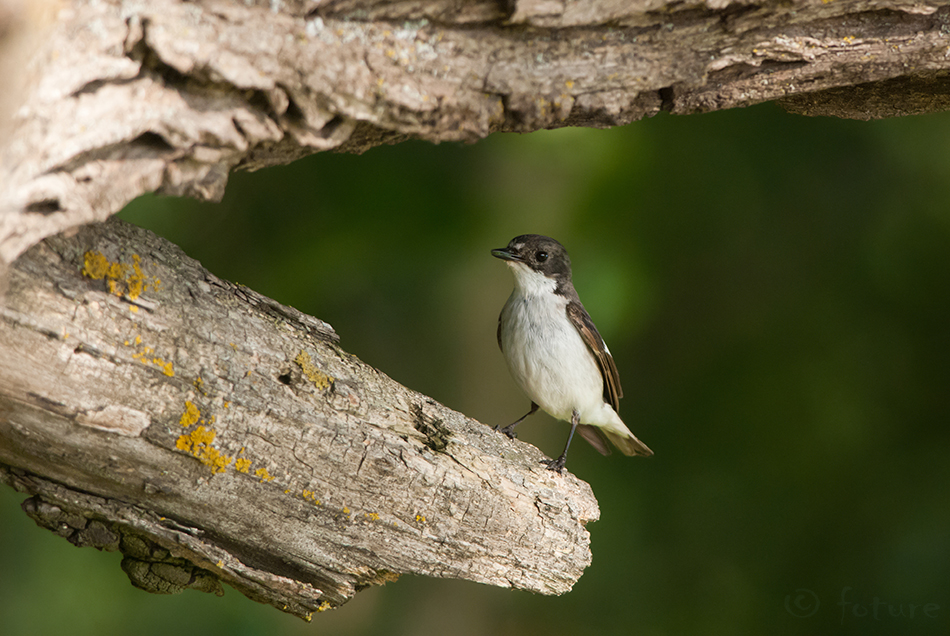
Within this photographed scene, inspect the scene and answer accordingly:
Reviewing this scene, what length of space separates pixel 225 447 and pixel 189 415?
0.16m

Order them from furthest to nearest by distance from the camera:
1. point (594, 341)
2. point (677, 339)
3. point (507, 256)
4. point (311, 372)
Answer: point (677, 339) → point (594, 341) → point (507, 256) → point (311, 372)

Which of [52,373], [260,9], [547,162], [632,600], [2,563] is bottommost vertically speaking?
[2,563]

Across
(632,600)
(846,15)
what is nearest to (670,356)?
(632,600)

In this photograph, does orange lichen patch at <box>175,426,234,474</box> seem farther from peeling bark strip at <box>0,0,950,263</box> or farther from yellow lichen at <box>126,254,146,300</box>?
peeling bark strip at <box>0,0,950,263</box>

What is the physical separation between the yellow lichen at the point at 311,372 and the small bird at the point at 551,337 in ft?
6.20

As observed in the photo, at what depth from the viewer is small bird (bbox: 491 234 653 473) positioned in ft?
14.6

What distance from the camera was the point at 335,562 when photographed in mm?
2725

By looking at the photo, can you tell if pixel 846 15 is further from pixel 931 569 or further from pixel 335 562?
pixel 931 569

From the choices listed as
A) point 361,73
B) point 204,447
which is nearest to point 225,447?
point 204,447

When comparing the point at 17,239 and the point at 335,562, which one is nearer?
the point at 17,239

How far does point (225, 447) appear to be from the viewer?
242 cm

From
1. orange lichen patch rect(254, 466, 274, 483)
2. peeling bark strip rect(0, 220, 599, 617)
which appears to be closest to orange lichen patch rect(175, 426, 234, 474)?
peeling bark strip rect(0, 220, 599, 617)

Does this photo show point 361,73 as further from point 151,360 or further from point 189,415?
point 189,415

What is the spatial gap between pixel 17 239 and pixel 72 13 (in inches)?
21.3
